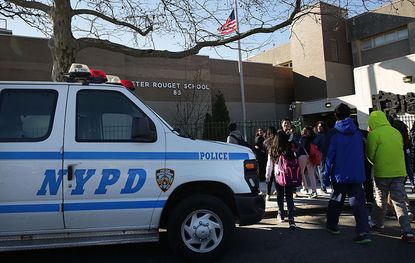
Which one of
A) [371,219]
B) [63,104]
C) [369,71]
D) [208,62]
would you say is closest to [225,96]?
[208,62]

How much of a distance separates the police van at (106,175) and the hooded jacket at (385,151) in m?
2.04

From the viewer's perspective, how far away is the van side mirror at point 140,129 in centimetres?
489

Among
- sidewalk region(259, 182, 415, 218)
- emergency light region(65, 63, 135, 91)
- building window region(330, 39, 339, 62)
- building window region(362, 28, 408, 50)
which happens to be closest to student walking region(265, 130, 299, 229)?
sidewalk region(259, 182, 415, 218)

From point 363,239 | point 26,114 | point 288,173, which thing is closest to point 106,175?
point 26,114

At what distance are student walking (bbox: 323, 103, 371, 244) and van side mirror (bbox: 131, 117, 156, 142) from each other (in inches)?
110

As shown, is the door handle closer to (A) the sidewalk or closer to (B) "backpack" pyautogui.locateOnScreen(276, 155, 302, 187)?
(B) "backpack" pyautogui.locateOnScreen(276, 155, 302, 187)

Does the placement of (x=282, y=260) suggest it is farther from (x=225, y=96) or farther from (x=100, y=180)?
(x=225, y=96)

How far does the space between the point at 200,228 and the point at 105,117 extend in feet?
5.89

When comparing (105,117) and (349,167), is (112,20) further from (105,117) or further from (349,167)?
(349,167)

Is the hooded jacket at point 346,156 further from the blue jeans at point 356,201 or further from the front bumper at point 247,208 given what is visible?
the front bumper at point 247,208

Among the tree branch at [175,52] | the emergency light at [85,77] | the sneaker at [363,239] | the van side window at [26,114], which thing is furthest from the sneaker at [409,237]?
the tree branch at [175,52]

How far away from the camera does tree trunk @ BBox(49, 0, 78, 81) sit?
31.0 feet

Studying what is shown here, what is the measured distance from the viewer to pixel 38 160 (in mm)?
4750

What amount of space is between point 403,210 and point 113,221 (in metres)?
4.09
